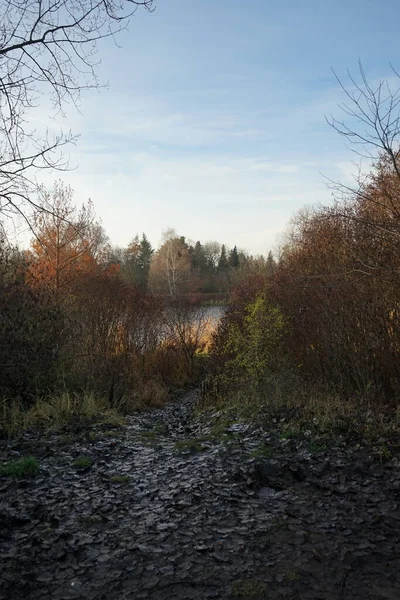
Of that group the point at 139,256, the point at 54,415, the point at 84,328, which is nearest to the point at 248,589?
the point at 54,415

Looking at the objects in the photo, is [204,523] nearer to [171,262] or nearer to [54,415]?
[54,415]

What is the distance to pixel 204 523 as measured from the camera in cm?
378

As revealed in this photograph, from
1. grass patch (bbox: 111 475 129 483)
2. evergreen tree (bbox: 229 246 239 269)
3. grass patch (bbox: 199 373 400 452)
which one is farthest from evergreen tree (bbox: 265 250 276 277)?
evergreen tree (bbox: 229 246 239 269)

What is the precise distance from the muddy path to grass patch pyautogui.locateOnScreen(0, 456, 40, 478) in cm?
17

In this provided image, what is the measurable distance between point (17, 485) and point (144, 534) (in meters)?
1.65

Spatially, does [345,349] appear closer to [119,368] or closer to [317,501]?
[317,501]

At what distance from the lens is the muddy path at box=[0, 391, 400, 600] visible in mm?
2934

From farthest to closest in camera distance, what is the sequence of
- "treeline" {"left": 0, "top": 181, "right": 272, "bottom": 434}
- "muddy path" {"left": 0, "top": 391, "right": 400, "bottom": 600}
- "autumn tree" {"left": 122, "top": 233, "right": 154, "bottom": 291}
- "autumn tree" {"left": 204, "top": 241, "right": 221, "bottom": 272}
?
"autumn tree" {"left": 204, "top": 241, "right": 221, "bottom": 272}
"autumn tree" {"left": 122, "top": 233, "right": 154, "bottom": 291}
"treeline" {"left": 0, "top": 181, "right": 272, "bottom": 434}
"muddy path" {"left": 0, "top": 391, "right": 400, "bottom": 600}

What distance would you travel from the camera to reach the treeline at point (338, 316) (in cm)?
706

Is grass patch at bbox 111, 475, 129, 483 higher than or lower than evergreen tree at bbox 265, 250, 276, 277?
lower

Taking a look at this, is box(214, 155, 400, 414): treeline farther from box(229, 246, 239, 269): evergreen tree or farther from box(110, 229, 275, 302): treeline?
box(229, 246, 239, 269): evergreen tree

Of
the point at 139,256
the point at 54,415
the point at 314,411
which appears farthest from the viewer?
the point at 139,256

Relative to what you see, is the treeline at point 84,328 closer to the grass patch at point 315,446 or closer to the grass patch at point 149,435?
the grass patch at point 149,435

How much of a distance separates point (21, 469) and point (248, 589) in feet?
9.57
